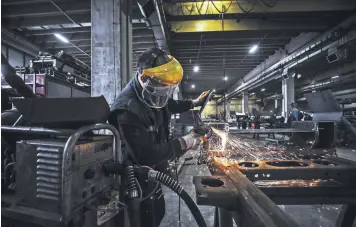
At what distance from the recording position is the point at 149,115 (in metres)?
1.59

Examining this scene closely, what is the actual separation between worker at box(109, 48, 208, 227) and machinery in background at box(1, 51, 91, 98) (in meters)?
3.22

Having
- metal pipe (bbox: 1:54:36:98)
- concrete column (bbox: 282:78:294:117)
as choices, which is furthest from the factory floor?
concrete column (bbox: 282:78:294:117)

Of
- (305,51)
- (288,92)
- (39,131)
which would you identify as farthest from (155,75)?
(288,92)

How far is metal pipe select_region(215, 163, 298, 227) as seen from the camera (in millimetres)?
661

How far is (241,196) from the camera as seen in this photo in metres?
0.85

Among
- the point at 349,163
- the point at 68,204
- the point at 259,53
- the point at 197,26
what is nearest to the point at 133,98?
the point at 68,204

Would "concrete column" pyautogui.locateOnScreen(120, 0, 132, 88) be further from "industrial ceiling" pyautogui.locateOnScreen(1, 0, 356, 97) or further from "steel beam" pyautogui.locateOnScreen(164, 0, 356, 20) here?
"steel beam" pyautogui.locateOnScreen(164, 0, 356, 20)

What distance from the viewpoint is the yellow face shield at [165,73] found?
147 cm

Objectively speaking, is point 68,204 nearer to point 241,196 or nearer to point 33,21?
point 241,196

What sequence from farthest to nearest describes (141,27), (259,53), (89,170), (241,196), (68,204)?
(259,53)
(141,27)
(89,170)
(68,204)
(241,196)

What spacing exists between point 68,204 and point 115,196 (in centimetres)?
35

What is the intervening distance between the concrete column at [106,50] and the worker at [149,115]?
1.41 meters

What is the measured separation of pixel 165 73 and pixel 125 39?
6.32 ft

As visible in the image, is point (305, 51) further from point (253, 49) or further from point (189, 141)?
point (189, 141)
